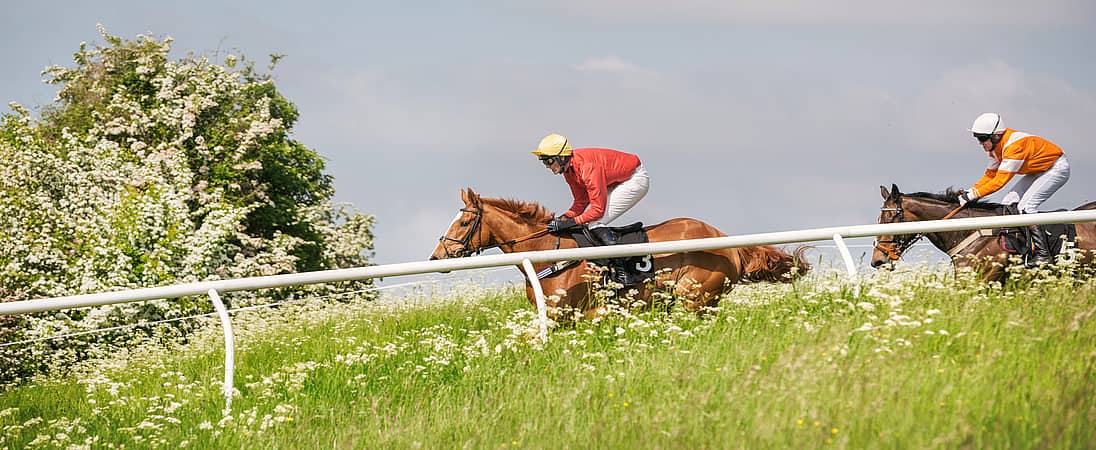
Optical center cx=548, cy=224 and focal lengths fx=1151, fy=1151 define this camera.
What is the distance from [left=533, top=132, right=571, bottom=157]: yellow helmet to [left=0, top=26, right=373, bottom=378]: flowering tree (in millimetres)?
14385

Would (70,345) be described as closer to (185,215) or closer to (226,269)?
(185,215)

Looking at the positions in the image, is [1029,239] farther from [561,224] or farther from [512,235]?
[512,235]

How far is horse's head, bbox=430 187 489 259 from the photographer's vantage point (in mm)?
10930

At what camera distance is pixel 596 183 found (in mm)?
10812

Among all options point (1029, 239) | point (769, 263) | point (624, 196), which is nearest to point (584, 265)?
point (624, 196)

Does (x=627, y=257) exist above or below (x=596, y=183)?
below

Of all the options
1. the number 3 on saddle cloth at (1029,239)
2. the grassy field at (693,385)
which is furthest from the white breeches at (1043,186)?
the grassy field at (693,385)

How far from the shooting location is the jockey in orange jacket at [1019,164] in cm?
1228

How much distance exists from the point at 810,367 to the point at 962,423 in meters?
1.09

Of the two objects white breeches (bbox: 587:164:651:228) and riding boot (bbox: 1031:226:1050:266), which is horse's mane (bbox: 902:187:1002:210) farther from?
white breeches (bbox: 587:164:651:228)

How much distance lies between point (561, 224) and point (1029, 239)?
16.1 feet

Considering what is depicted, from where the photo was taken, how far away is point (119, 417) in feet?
30.6

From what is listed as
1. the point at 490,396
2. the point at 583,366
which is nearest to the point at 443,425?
the point at 490,396

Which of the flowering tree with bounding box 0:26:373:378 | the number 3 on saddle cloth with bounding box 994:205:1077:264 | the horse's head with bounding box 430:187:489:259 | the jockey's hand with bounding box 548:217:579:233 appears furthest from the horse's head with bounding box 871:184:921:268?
the flowering tree with bounding box 0:26:373:378
